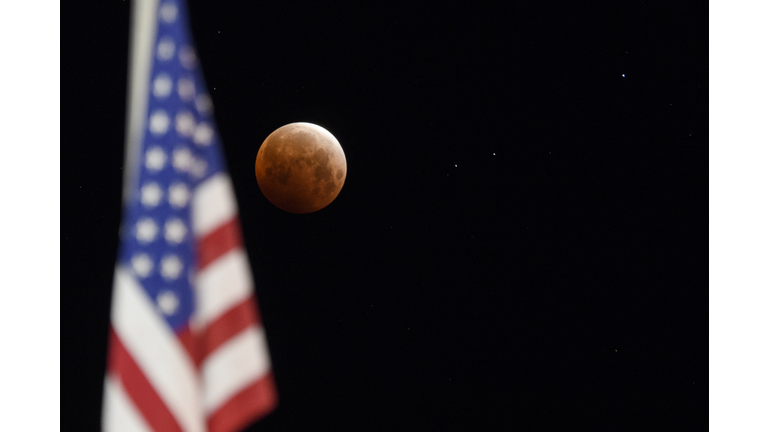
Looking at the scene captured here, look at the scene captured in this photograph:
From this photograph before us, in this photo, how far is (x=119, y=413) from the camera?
209cm

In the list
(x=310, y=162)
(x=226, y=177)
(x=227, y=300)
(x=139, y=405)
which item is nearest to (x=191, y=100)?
(x=226, y=177)

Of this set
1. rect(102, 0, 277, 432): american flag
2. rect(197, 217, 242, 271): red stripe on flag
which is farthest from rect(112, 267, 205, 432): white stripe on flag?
rect(197, 217, 242, 271): red stripe on flag

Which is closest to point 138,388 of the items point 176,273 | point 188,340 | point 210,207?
point 188,340

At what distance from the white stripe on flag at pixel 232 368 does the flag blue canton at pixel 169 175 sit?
24 cm

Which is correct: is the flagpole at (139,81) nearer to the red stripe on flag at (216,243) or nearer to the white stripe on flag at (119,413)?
the red stripe on flag at (216,243)

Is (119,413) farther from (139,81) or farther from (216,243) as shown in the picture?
(139,81)

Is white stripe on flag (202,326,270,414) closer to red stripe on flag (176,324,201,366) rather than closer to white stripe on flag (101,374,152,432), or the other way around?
red stripe on flag (176,324,201,366)

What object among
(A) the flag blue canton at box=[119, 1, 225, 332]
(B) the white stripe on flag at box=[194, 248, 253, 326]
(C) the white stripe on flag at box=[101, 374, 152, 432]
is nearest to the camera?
(C) the white stripe on flag at box=[101, 374, 152, 432]

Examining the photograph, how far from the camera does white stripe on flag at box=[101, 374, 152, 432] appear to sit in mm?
2080

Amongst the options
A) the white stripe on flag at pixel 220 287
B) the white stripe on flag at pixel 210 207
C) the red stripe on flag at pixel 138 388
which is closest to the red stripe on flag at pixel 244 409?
the red stripe on flag at pixel 138 388

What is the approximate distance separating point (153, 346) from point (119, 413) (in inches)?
11.7

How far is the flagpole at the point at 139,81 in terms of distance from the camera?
2.23 m

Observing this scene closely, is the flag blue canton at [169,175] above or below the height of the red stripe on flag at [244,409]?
above

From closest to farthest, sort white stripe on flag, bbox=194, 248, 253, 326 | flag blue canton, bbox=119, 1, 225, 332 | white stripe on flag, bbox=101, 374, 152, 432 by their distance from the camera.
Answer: white stripe on flag, bbox=101, 374, 152, 432
flag blue canton, bbox=119, 1, 225, 332
white stripe on flag, bbox=194, 248, 253, 326
